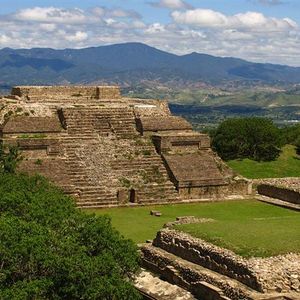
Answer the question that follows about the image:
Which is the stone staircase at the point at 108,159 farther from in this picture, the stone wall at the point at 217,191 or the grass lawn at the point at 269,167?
the grass lawn at the point at 269,167

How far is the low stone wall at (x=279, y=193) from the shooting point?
107ft

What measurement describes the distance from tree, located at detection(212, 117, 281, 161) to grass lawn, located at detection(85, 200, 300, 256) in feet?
62.1

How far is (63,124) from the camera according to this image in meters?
34.6

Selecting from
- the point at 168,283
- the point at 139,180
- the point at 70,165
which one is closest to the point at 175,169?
the point at 139,180

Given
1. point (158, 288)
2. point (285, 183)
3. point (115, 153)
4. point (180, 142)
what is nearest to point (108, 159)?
point (115, 153)

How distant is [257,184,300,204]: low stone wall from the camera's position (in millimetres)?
32656

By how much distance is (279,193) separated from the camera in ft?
111

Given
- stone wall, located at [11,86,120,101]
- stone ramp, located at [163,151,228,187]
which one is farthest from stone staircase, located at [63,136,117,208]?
stone wall, located at [11,86,120,101]

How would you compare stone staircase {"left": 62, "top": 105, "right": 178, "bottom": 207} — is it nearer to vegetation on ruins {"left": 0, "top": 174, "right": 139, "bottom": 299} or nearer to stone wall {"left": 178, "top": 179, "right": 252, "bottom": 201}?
stone wall {"left": 178, "top": 179, "right": 252, "bottom": 201}

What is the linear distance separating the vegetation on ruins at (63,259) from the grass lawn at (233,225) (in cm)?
304

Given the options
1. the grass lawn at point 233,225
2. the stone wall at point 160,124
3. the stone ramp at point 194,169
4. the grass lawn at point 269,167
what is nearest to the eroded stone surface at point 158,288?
the grass lawn at point 233,225

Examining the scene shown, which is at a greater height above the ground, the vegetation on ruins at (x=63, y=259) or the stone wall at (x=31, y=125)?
the stone wall at (x=31, y=125)

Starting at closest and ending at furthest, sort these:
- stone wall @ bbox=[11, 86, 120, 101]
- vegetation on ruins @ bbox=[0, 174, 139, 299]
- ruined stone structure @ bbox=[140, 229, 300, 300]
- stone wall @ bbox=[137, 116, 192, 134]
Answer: vegetation on ruins @ bbox=[0, 174, 139, 299]
ruined stone structure @ bbox=[140, 229, 300, 300]
stone wall @ bbox=[137, 116, 192, 134]
stone wall @ bbox=[11, 86, 120, 101]

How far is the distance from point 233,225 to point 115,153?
1358 cm
